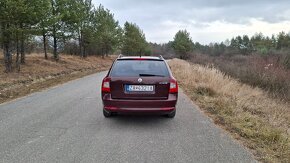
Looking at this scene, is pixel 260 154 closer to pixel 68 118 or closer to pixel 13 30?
pixel 68 118

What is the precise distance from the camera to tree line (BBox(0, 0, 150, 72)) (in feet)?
55.6

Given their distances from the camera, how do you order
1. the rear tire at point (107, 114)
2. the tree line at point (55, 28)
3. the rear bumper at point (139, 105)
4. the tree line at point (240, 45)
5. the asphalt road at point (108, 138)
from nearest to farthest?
1. the asphalt road at point (108, 138)
2. the rear bumper at point (139, 105)
3. the rear tire at point (107, 114)
4. the tree line at point (55, 28)
5. the tree line at point (240, 45)

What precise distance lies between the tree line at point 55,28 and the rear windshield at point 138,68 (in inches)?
302

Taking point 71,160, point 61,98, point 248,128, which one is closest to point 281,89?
point 248,128

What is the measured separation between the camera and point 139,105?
21.4 feet

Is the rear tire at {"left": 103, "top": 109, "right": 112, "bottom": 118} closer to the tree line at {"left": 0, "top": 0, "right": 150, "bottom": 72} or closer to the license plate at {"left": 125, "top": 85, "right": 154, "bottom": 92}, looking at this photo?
the license plate at {"left": 125, "top": 85, "right": 154, "bottom": 92}

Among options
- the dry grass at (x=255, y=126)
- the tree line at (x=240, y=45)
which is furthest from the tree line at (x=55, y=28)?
the tree line at (x=240, y=45)

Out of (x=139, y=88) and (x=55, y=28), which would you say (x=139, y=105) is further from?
(x=55, y=28)

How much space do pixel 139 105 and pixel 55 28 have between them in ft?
78.9

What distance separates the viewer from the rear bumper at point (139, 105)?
6508 millimetres

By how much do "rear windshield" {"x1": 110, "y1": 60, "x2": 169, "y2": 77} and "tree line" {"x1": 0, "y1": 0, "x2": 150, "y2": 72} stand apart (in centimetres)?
767

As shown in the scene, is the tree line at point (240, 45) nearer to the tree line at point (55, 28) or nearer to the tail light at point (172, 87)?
the tree line at point (55, 28)

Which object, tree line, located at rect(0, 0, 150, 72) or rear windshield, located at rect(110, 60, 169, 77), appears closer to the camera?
rear windshield, located at rect(110, 60, 169, 77)

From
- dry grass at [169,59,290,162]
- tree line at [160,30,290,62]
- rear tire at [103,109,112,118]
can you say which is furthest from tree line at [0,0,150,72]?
tree line at [160,30,290,62]
